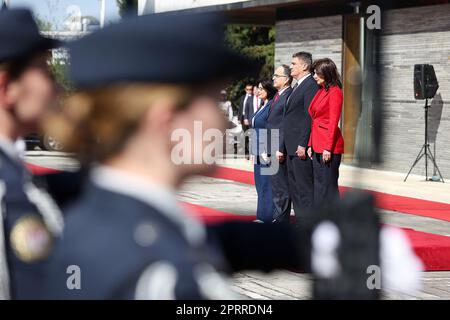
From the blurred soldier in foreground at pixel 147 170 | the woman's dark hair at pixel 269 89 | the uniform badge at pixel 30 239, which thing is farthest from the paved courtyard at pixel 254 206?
the blurred soldier in foreground at pixel 147 170

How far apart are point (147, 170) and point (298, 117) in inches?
384

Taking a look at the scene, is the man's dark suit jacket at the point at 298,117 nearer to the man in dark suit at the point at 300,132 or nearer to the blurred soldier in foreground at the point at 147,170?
the man in dark suit at the point at 300,132

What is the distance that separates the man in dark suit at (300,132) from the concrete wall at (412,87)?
28.5ft

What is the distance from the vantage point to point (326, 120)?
36.9 ft

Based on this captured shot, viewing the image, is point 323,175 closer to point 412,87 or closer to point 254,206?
point 254,206

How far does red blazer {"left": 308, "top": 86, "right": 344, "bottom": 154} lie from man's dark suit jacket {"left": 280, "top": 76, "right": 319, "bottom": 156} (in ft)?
0.20

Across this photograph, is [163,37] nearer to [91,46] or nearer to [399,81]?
[91,46]

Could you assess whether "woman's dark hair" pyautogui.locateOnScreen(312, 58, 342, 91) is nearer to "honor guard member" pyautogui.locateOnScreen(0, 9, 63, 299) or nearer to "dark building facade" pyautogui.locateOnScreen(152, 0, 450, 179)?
"dark building facade" pyautogui.locateOnScreen(152, 0, 450, 179)

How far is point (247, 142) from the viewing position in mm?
28500

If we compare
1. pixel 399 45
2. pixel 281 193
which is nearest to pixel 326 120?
pixel 281 193

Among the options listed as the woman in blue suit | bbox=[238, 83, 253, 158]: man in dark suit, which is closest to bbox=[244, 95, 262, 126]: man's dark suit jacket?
bbox=[238, 83, 253, 158]: man in dark suit

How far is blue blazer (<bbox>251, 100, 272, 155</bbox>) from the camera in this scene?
1193 cm
